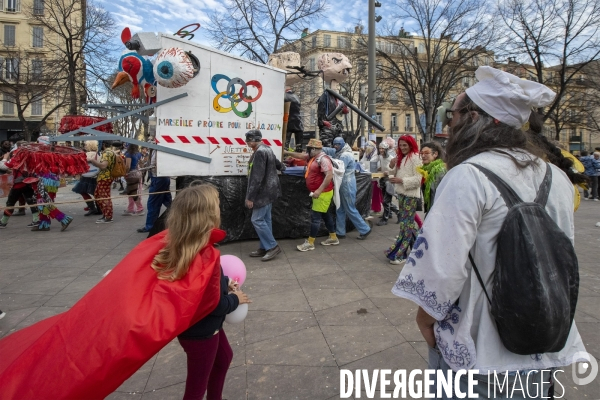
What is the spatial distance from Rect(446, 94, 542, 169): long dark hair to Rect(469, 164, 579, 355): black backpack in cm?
18

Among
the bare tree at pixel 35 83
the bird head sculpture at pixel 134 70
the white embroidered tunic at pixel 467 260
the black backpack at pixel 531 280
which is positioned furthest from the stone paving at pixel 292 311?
the bare tree at pixel 35 83

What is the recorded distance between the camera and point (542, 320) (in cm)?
125

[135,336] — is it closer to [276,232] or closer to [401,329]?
[401,329]

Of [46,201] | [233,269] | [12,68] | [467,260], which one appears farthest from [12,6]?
[467,260]

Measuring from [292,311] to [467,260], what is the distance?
2.92 meters

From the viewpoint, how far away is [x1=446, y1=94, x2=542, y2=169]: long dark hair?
1.46 metres

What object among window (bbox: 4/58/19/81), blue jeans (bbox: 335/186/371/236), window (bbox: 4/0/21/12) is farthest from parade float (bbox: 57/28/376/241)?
window (bbox: 4/0/21/12)

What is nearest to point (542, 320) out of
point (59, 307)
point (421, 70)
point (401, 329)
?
point (401, 329)

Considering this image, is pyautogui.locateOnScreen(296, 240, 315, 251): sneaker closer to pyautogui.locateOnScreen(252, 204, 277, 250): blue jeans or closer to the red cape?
pyautogui.locateOnScreen(252, 204, 277, 250): blue jeans

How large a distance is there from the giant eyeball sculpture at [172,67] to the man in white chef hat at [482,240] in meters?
4.67

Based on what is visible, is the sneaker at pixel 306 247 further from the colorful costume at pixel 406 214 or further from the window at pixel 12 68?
the window at pixel 12 68

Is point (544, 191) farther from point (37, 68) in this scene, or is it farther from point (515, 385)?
point (37, 68)

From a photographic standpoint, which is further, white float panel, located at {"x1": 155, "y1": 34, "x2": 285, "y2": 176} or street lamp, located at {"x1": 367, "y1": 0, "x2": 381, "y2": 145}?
street lamp, located at {"x1": 367, "y1": 0, "x2": 381, "y2": 145}

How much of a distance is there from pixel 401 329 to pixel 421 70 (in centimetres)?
2151
